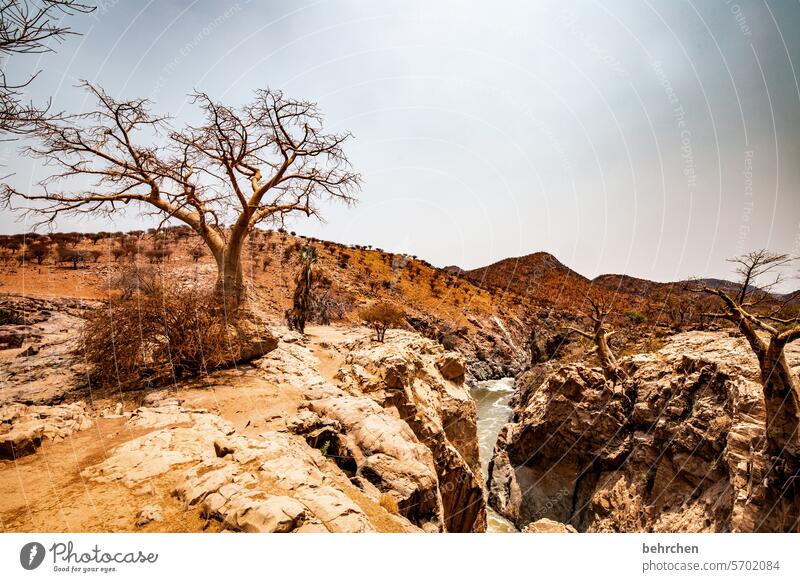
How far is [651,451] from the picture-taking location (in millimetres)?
10664

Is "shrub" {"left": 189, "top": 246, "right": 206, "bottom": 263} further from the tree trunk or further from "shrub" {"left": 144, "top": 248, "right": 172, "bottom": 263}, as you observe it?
the tree trunk

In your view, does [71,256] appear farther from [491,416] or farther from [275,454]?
[491,416]

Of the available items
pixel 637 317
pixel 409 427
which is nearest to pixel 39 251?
pixel 409 427

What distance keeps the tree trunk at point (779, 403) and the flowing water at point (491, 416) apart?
30.8 feet

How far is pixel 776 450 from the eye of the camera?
22.8 feet

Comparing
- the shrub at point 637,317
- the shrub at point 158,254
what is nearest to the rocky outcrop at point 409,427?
the shrub at point 158,254

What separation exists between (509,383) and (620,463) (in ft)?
65.2

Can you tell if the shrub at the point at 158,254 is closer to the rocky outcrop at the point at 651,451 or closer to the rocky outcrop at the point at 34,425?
the rocky outcrop at the point at 34,425

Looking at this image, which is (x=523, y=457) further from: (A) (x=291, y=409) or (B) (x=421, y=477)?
(A) (x=291, y=409)

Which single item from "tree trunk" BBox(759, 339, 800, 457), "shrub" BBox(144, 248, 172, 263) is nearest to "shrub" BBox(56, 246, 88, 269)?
"shrub" BBox(144, 248, 172, 263)

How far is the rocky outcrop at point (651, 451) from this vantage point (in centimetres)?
759

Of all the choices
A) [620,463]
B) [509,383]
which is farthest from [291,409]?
[509,383]

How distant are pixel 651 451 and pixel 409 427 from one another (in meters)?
9.05
